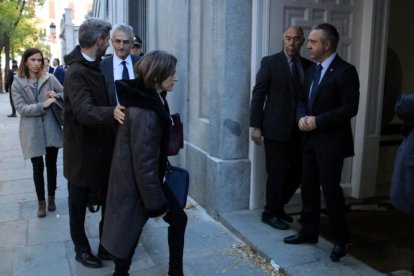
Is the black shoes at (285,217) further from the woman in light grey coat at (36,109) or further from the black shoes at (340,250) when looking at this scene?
the woman in light grey coat at (36,109)

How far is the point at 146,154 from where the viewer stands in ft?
9.47

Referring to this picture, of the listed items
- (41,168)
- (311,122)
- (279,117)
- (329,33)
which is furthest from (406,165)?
(41,168)

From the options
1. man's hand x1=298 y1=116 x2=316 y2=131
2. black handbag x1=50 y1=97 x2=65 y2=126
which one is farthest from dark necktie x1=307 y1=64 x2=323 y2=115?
black handbag x1=50 y1=97 x2=65 y2=126

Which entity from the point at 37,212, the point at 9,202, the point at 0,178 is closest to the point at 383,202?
the point at 37,212

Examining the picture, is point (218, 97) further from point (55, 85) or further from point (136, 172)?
point (136, 172)

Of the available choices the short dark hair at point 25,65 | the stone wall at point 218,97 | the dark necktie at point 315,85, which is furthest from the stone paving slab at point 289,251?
the short dark hair at point 25,65

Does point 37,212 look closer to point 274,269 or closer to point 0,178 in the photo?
point 0,178

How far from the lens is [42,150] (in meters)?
5.11

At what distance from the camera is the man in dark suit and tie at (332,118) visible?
12.0ft

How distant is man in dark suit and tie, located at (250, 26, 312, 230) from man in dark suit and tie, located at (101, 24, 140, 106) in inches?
49.1

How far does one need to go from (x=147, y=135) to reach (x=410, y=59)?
4500mm

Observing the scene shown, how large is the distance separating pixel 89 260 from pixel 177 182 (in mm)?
1231

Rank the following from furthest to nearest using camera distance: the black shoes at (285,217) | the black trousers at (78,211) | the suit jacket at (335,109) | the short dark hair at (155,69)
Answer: the black shoes at (285,217) < the black trousers at (78,211) < the suit jacket at (335,109) < the short dark hair at (155,69)

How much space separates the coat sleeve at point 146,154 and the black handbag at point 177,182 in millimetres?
319
